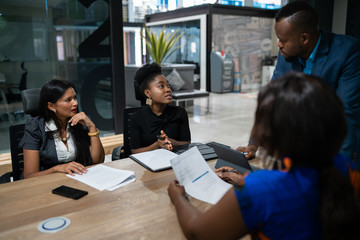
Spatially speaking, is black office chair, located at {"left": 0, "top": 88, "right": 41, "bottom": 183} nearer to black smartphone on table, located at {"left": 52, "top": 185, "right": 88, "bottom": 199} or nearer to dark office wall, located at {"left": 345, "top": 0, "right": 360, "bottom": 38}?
black smartphone on table, located at {"left": 52, "top": 185, "right": 88, "bottom": 199}

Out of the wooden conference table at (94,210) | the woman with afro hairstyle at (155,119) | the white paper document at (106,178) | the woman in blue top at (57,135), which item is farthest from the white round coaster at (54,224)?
the woman with afro hairstyle at (155,119)

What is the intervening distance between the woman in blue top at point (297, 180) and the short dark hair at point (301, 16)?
40.2 inches

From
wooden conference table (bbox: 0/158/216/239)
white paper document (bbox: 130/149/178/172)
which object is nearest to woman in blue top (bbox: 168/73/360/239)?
wooden conference table (bbox: 0/158/216/239)

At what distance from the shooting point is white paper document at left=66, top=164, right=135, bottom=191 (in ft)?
5.05

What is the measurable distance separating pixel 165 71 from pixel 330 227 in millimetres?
6544

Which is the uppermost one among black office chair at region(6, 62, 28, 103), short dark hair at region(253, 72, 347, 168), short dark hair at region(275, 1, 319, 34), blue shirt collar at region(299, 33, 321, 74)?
short dark hair at region(275, 1, 319, 34)

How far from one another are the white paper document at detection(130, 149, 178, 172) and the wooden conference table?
0.38ft

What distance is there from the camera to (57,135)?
2.05m

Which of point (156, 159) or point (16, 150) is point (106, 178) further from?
point (16, 150)

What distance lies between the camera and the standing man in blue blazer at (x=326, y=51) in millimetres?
1692

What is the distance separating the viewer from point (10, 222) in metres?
1.21

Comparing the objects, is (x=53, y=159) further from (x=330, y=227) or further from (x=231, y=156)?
(x=330, y=227)

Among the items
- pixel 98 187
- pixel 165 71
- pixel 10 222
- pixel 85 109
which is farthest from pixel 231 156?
pixel 165 71

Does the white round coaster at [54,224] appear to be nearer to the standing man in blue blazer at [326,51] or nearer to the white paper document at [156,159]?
the white paper document at [156,159]
